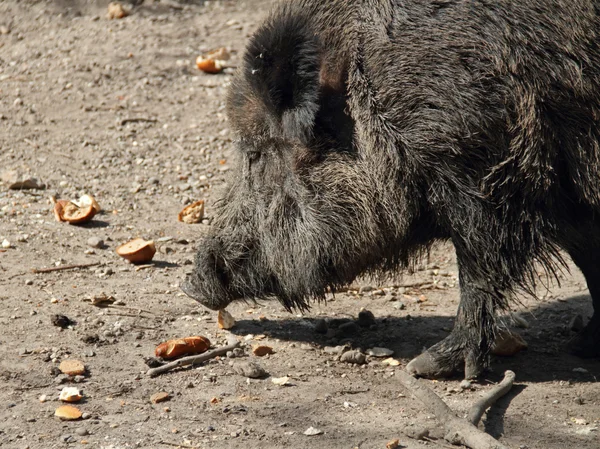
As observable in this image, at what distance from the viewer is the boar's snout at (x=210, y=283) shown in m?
4.83

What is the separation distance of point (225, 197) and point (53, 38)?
4.54 meters

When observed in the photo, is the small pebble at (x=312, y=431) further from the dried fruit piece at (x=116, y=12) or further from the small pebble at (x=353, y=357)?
the dried fruit piece at (x=116, y=12)

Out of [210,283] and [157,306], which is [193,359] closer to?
[210,283]

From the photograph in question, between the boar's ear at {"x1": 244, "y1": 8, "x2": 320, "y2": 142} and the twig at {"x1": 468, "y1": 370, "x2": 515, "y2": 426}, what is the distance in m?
1.52

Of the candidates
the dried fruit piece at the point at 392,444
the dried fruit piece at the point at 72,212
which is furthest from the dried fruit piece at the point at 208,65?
the dried fruit piece at the point at 392,444

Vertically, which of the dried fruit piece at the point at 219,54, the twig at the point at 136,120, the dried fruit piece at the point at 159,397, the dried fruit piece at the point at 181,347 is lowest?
the dried fruit piece at the point at 159,397

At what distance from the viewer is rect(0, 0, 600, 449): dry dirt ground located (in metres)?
3.95

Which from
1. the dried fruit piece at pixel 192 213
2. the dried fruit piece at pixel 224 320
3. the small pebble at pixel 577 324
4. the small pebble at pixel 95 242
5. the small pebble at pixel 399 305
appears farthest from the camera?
the dried fruit piece at pixel 192 213

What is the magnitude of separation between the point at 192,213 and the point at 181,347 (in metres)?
2.07

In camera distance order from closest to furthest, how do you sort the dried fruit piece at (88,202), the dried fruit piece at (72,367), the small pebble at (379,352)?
the dried fruit piece at (72,367) → the small pebble at (379,352) → the dried fruit piece at (88,202)

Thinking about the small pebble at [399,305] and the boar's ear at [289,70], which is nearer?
the boar's ear at [289,70]

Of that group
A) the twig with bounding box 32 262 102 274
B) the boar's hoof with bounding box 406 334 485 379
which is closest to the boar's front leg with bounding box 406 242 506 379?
the boar's hoof with bounding box 406 334 485 379

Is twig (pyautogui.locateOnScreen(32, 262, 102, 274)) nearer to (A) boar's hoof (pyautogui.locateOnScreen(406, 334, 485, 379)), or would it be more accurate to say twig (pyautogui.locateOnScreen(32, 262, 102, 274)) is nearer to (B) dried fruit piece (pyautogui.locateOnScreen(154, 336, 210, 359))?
(B) dried fruit piece (pyautogui.locateOnScreen(154, 336, 210, 359))

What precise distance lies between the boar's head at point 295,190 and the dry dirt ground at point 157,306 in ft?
1.20
